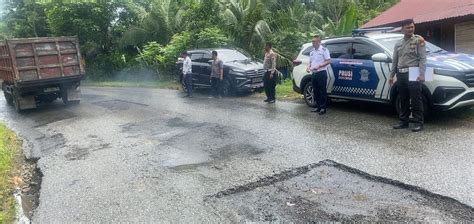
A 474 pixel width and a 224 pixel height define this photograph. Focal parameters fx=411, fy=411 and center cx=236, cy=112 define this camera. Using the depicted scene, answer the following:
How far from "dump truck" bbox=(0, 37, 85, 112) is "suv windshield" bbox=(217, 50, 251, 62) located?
4.76 metres

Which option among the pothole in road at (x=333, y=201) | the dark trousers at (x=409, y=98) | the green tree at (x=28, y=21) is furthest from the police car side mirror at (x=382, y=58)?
the green tree at (x=28, y=21)

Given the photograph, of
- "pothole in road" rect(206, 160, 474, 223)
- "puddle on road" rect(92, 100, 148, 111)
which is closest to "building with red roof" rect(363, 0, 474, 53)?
"puddle on road" rect(92, 100, 148, 111)

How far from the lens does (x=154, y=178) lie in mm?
5637

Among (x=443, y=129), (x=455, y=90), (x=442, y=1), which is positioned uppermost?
(x=442, y=1)

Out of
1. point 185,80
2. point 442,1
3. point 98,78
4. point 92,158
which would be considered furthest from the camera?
point 98,78

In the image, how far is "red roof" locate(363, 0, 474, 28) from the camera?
45.0 ft

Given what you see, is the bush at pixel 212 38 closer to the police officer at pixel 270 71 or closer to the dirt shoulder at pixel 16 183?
the police officer at pixel 270 71

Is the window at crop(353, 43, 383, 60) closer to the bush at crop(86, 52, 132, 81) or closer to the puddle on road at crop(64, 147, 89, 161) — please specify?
the puddle on road at crop(64, 147, 89, 161)

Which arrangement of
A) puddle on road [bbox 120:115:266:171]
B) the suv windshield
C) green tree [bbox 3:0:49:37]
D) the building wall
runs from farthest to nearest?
green tree [bbox 3:0:49:37] → the building wall → the suv windshield → puddle on road [bbox 120:115:266:171]

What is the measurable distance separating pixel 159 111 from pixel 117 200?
258 inches

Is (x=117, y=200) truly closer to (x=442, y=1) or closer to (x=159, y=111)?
(x=159, y=111)

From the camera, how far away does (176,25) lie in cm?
2344

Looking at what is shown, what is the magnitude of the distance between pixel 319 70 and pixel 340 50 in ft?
2.45

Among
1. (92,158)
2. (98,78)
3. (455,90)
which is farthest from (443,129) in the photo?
(98,78)
